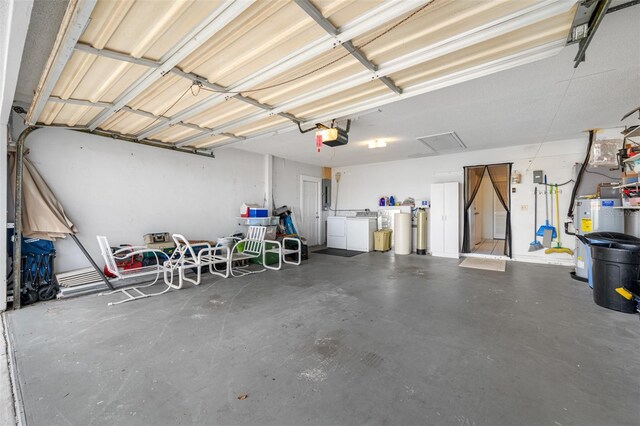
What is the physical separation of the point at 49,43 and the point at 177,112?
1.23 meters

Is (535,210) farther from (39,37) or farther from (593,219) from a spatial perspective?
(39,37)

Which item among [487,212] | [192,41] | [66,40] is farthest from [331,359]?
[487,212]

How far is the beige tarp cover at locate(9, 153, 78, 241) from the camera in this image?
136 inches

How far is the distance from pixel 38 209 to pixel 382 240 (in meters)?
6.72

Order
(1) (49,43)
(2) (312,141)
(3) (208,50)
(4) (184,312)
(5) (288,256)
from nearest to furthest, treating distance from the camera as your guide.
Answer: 1. (3) (208,50)
2. (1) (49,43)
3. (4) (184,312)
4. (2) (312,141)
5. (5) (288,256)

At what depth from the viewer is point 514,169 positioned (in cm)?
599

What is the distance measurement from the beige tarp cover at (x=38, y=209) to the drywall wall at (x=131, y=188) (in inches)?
6.2

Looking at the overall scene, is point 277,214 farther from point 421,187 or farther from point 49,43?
point 49,43

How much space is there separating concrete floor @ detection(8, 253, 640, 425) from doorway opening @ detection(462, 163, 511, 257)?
295 centimetres

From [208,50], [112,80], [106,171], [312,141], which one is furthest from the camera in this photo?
[312,141]

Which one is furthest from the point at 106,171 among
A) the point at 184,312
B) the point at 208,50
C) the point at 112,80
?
the point at 208,50

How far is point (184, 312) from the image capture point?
306 cm

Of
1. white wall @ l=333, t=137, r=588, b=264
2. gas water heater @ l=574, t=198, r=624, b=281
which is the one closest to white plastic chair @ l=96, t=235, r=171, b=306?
white wall @ l=333, t=137, r=588, b=264

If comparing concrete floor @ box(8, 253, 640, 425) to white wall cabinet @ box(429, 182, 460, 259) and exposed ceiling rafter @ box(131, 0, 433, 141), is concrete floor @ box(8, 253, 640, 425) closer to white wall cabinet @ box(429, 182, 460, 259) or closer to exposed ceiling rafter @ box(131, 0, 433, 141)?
exposed ceiling rafter @ box(131, 0, 433, 141)
